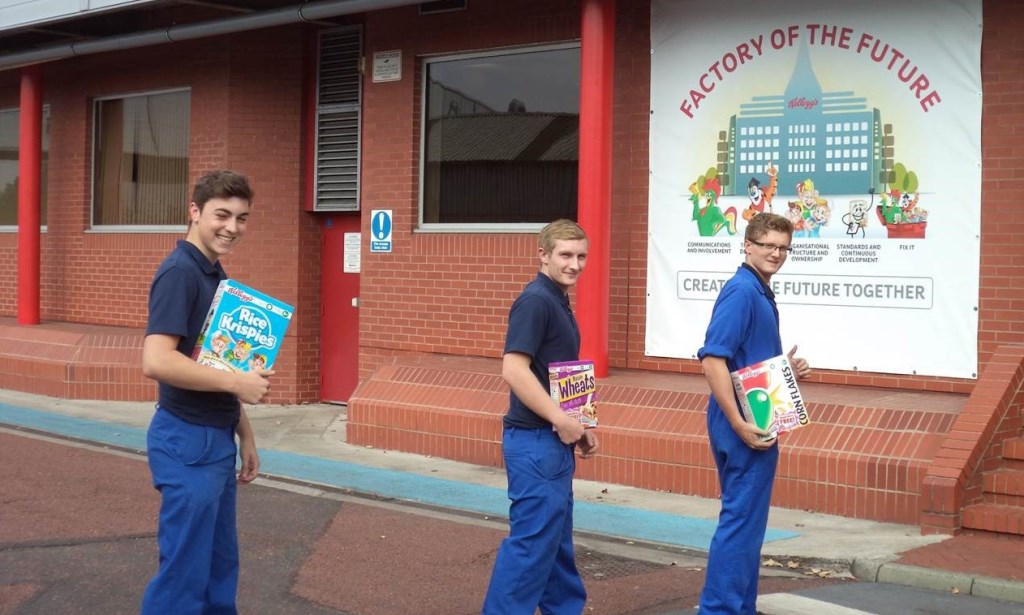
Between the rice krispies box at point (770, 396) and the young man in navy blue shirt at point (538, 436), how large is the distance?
0.71 meters

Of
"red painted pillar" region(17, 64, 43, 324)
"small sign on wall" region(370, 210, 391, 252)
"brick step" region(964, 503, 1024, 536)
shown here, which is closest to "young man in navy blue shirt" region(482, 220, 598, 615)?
"brick step" region(964, 503, 1024, 536)

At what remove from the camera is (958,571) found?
6.79 meters

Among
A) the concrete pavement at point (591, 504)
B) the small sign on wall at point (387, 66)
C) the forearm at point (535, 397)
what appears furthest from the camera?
the small sign on wall at point (387, 66)

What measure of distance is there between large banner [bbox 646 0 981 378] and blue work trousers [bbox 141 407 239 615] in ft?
21.0

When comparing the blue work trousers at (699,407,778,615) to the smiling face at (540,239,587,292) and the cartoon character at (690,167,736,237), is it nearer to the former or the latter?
the smiling face at (540,239,587,292)

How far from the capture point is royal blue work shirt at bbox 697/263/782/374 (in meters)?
5.32

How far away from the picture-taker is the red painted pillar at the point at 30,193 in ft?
52.1

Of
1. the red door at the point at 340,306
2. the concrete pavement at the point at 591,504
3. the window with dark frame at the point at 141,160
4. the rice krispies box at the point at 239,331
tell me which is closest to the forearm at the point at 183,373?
the rice krispies box at the point at 239,331

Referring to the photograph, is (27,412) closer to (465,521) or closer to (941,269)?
(465,521)

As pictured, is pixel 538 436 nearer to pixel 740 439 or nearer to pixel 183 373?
pixel 740 439

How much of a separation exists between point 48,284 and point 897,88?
38.0 feet

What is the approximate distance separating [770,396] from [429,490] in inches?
181

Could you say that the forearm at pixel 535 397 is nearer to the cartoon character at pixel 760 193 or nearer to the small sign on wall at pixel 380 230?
the cartoon character at pixel 760 193

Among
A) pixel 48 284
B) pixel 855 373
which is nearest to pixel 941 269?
pixel 855 373
